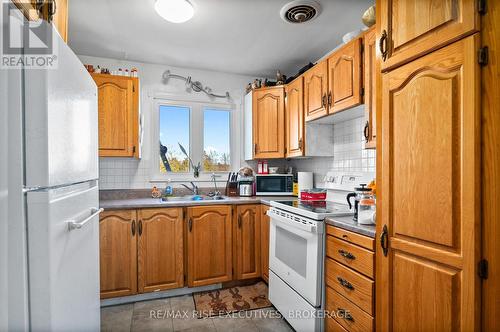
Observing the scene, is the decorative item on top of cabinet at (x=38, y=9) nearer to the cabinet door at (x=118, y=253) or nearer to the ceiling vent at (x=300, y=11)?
the ceiling vent at (x=300, y=11)

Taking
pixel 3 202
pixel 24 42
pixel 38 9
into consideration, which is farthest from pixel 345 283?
pixel 38 9

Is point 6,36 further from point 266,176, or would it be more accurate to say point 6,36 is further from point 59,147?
point 266,176

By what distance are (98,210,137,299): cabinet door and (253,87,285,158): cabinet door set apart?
1473mm

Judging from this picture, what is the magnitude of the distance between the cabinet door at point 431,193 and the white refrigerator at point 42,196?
1.30 metres

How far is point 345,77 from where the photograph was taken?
199 centimetres

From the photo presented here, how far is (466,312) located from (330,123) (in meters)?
1.92

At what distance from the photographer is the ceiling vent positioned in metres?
1.87

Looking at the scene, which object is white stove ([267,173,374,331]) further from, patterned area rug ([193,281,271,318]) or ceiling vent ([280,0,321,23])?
ceiling vent ([280,0,321,23])

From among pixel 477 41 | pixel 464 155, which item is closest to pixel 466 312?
pixel 464 155

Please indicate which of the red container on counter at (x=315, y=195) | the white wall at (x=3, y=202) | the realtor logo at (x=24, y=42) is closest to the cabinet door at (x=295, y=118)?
the red container on counter at (x=315, y=195)

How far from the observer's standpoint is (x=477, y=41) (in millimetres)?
900

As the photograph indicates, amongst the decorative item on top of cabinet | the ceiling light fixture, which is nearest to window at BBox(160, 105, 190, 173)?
the ceiling light fixture

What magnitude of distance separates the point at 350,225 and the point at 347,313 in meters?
0.50

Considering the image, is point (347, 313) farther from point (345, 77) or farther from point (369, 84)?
point (345, 77)
